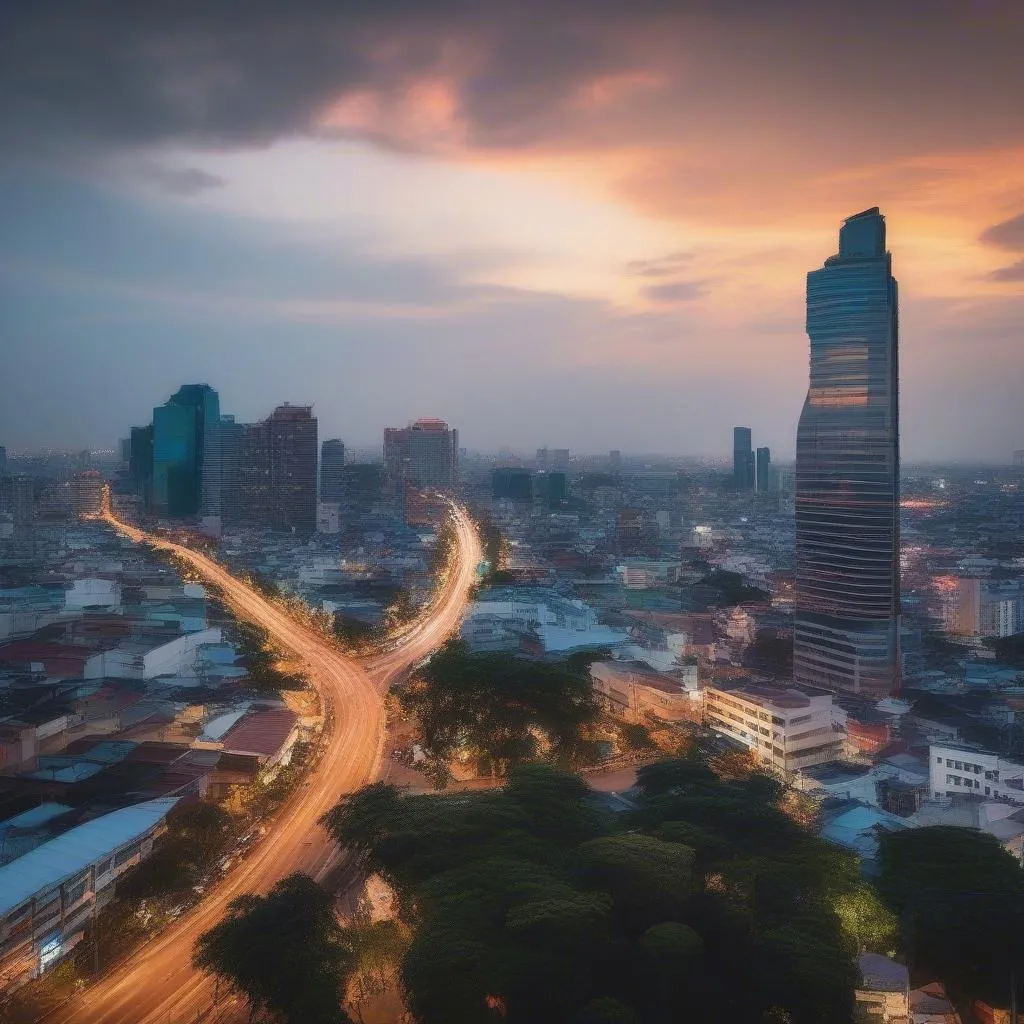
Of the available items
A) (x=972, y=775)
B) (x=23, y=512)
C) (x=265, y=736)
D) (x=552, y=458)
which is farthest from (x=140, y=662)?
(x=552, y=458)

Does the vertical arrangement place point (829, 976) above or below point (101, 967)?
above

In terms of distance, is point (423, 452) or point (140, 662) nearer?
point (140, 662)

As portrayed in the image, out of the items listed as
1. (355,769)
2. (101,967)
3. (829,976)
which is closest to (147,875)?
(101,967)

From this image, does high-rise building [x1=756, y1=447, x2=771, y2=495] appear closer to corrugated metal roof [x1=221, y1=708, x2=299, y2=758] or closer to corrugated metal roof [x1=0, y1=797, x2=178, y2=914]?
corrugated metal roof [x1=221, y1=708, x2=299, y2=758]

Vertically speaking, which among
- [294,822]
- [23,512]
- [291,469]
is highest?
[291,469]

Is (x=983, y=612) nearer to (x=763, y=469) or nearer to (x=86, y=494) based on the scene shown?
(x=86, y=494)

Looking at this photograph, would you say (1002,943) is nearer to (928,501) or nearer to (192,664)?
(192,664)
